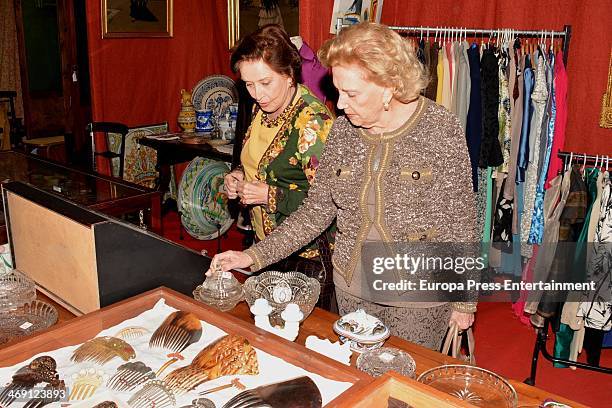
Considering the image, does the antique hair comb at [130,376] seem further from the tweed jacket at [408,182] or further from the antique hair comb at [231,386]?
the tweed jacket at [408,182]

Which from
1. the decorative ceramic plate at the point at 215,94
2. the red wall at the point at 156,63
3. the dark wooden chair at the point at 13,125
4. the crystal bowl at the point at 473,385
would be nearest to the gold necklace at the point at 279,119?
the crystal bowl at the point at 473,385

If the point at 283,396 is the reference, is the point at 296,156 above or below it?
above

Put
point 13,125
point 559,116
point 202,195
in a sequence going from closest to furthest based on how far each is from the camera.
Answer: point 559,116, point 202,195, point 13,125

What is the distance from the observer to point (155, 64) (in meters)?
6.25

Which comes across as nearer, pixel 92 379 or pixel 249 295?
pixel 92 379

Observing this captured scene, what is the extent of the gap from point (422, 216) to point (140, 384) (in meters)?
0.93

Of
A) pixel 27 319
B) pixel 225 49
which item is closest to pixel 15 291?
pixel 27 319

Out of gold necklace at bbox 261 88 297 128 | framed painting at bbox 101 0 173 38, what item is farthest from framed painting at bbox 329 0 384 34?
framed painting at bbox 101 0 173 38

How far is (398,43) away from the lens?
1754 millimetres

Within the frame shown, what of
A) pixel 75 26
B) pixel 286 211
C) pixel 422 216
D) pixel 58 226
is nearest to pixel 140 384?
pixel 58 226

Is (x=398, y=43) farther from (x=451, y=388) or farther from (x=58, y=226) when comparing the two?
(x=58, y=226)

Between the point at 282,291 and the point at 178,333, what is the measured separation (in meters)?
0.37

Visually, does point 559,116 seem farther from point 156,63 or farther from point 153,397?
point 156,63

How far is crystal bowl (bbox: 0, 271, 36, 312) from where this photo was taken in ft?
5.88
